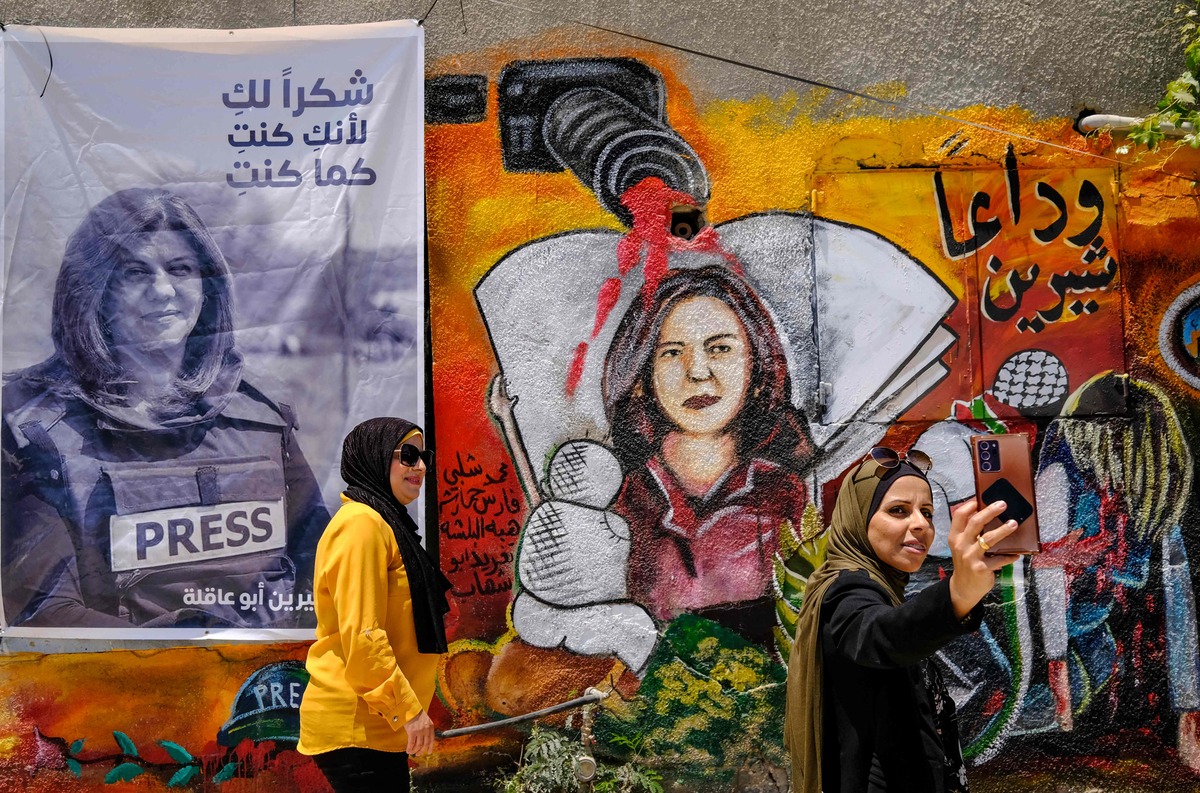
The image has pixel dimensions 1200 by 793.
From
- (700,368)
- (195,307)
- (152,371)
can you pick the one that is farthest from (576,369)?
(152,371)

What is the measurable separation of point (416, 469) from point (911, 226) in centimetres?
251

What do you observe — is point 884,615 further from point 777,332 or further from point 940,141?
point 940,141

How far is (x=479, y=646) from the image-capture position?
4590mm

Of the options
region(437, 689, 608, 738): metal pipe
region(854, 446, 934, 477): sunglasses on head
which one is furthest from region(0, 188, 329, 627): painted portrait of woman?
region(854, 446, 934, 477): sunglasses on head

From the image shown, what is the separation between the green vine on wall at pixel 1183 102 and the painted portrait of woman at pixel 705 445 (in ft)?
5.68

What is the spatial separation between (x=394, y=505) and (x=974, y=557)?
1.81 meters

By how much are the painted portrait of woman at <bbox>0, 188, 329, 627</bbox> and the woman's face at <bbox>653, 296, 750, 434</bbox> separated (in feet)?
5.13

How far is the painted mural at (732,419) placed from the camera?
455 centimetres

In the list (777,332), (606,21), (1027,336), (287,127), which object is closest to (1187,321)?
(1027,336)

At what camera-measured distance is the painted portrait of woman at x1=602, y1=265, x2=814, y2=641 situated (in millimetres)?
4586

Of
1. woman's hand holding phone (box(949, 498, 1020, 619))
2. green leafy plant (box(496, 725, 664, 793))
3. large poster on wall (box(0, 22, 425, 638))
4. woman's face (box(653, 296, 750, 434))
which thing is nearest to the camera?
woman's hand holding phone (box(949, 498, 1020, 619))

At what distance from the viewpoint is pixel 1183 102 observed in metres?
4.49
